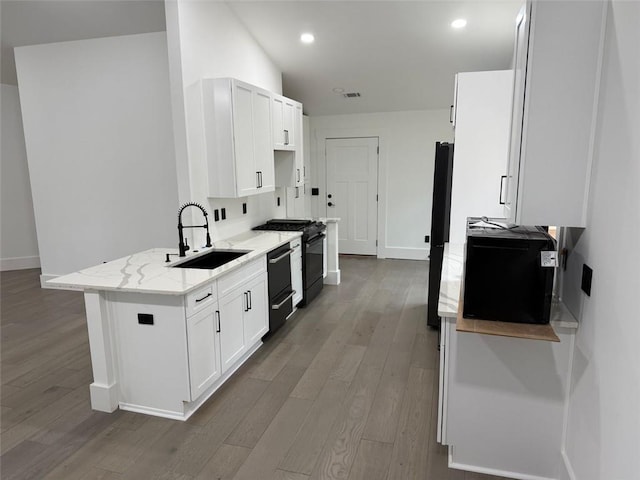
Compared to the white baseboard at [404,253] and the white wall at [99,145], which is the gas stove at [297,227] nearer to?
the white wall at [99,145]

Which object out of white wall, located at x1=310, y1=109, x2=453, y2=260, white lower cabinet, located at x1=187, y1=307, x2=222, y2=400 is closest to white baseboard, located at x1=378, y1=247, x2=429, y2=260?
white wall, located at x1=310, y1=109, x2=453, y2=260

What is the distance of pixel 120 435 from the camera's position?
237cm

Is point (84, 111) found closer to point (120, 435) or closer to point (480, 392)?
point (120, 435)

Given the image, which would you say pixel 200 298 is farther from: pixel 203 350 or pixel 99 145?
pixel 99 145

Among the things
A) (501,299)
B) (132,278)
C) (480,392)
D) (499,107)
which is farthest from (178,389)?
(499,107)

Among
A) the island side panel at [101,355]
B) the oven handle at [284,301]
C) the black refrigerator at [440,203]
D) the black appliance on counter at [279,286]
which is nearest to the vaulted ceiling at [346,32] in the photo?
the black refrigerator at [440,203]

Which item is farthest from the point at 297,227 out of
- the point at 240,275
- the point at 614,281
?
the point at 614,281

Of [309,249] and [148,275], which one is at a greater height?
[148,275]

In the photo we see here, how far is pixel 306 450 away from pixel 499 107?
9.01 feet

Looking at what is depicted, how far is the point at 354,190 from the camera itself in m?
6.82

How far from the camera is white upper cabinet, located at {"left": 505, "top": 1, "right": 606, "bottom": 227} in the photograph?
1.58m

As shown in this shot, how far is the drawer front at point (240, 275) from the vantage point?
2.83 meters

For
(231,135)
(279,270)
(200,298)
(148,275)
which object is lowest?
(279,270)

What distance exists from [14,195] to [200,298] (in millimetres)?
5129
